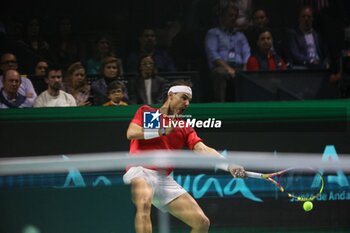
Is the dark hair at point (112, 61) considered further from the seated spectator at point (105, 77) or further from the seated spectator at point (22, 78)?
the seated spectator at point (22, 78)

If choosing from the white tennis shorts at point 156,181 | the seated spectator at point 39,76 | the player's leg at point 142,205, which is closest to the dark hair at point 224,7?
the seated spectator at point 39,76

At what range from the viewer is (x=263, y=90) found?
22.1 ft

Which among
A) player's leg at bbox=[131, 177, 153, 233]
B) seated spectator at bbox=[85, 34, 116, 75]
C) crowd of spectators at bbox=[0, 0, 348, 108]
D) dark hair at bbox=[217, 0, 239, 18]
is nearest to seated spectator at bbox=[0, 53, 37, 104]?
crowd of spectators at bbox=[0, 0, 348, 108]

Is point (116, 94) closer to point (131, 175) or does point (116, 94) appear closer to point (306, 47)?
point (306, 47)

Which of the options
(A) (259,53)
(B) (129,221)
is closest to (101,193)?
(B) (129,221)

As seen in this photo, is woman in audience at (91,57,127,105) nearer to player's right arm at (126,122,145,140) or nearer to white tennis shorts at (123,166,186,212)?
player's right arm at (126,122,145,140)

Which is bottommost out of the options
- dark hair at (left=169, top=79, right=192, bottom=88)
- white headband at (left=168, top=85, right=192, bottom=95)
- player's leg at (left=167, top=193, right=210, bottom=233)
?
player's leg at (left=167, top=193, right=210, bottom=233)

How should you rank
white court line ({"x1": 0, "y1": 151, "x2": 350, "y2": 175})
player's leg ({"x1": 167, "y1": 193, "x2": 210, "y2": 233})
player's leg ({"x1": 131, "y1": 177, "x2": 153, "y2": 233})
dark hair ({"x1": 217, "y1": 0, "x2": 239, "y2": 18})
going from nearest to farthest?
1. white court line ({"x1": 0, "y1": 151, "x2": 350, "y2": 175})
2. player's leg ({"x1": 131, "y1": 177, "x2": 153, "y2": 233})
3. player's leg ({"x1": 167, "y1": 193, "x2": 210, "y2": 233})
4. dark hair ({"x1": 217, "y1": 0, "x2": 239, "y2": 18})

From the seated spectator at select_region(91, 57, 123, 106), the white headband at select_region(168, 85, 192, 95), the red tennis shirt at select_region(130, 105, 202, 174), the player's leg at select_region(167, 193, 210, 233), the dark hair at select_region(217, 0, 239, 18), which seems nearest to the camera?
the player's leg at select_region(167, 193, 210, 233)

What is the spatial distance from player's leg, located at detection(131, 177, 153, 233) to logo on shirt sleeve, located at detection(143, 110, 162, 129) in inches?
80.1

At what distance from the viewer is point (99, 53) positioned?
264 inches

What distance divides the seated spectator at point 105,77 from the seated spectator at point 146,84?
148 millimetres

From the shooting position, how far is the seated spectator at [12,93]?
21.6 feet

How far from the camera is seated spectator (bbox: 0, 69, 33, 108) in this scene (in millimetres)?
6582
